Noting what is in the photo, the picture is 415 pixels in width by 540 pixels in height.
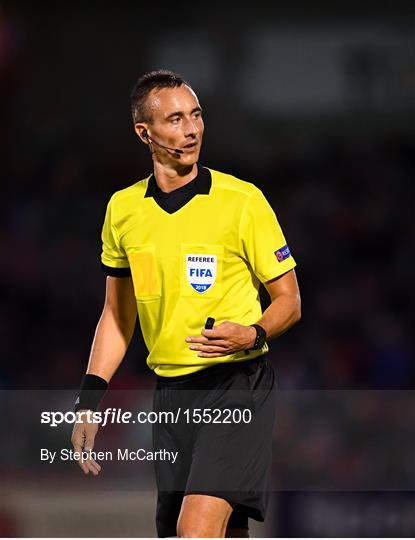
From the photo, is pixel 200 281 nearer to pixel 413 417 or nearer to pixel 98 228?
pixel 413 417

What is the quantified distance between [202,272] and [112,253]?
47 centimetres

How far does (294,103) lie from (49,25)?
8.10 feet

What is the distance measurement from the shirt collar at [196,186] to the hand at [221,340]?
0.66 meters

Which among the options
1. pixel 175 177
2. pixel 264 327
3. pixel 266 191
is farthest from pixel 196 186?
pixel 266 191

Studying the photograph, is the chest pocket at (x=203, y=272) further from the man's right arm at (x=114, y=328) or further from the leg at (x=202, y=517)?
the leg at (x=202, y=517)

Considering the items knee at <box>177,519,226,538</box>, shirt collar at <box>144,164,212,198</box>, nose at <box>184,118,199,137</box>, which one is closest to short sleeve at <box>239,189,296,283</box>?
shirt collar at <box>144,164,212,198</box>

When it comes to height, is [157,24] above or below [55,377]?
above

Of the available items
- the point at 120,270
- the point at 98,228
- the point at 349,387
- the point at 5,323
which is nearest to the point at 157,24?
the point at 98,228

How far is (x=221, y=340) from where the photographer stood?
354 cm

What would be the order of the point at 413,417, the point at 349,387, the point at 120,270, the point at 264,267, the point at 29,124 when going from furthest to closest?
the point at 29,124
the point at 349,387
the point at 413,417
the point at 120,270
the point at 264,267

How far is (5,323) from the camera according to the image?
361 inches

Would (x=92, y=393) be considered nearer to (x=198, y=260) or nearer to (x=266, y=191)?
(x=198, y=260)

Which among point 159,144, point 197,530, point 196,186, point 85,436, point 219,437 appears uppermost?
point 159,144

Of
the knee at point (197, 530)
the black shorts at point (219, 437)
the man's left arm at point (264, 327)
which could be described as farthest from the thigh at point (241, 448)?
the man's left arm at point (264, 327)
